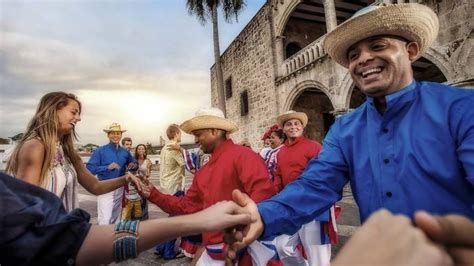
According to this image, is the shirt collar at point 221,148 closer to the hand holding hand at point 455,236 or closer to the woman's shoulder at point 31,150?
the woman's shoulder at point 31,150

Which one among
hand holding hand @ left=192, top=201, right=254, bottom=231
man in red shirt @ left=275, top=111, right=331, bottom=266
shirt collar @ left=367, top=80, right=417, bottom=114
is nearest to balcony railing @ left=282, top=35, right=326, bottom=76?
man in red shirt @ left=275, top=111, right=331, bottom=266

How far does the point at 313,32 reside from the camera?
13422 mm

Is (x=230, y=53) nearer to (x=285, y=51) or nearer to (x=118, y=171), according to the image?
(x=285, y=51)

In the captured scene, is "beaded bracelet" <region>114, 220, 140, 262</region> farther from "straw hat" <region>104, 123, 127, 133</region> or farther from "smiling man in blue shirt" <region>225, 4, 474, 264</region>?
"straw hat" <region>104, 123, 127, 133</region>

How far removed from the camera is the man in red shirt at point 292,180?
139 inches

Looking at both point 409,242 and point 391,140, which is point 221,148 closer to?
point 391,140

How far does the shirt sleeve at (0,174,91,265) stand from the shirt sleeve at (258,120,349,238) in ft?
2.93

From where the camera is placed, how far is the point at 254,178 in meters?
2.39

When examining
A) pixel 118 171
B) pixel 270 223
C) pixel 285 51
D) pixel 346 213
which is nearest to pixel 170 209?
pixel 270 223

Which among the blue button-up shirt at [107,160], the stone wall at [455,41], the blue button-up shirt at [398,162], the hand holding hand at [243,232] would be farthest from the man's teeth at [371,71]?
the stone wall at [455,41]

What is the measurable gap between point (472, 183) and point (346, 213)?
18.2 ft

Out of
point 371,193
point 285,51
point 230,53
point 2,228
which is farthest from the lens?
point 230,53

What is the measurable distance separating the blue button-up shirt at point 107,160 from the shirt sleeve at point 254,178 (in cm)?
349

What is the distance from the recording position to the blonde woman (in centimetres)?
213
